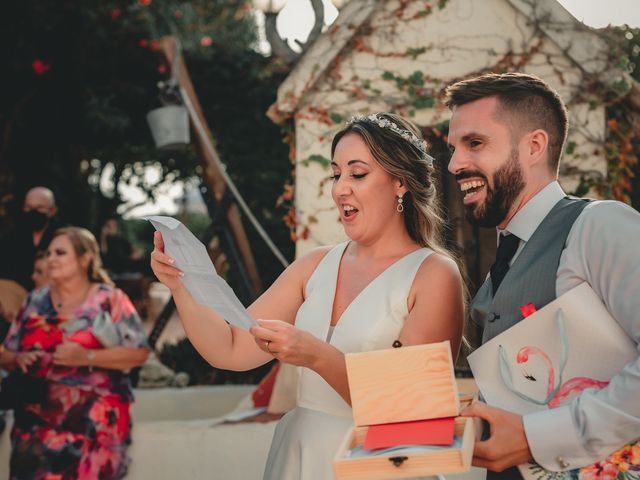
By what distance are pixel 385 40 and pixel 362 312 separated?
2933mm

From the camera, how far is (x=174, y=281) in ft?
8.50

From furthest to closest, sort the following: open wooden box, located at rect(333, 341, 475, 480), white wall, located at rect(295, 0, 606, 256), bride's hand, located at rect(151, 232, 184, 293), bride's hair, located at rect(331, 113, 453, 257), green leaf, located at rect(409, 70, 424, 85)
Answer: green leaf, located at rect(409, 70, 424, 85), white wall, located at rect(295, 0, 606, 256), bride's hair, located at rect(331, 113, 453, 257), bride's hand, located at rect(151, 232, 184, 293), open wooden box, located at rect(333, 341, 475, 480)

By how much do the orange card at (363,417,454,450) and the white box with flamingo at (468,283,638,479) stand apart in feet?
0.85

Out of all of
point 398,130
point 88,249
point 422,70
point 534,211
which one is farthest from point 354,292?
point 422,70

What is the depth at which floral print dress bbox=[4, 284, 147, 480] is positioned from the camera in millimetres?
4469

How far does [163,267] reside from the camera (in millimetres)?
2557

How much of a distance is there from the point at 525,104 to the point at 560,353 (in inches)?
27.0

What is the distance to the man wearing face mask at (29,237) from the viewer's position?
6184mm

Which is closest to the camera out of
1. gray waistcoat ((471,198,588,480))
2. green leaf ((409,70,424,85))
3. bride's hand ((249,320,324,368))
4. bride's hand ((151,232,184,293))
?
gray waistcoat ((471,198,588,480))

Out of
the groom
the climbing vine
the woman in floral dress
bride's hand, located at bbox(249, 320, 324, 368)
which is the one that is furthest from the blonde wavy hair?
the groom

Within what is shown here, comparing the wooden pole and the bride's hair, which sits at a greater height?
the wooden pole

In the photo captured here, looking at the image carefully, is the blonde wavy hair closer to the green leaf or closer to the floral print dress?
the floral print dress

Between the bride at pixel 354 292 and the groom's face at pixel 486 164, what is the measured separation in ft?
1.63

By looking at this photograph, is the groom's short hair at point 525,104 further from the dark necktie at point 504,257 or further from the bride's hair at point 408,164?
the bride's hair at point 408,164
